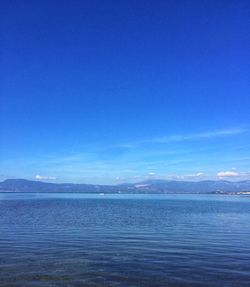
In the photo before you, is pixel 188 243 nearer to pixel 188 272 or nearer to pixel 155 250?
pixel 155 250

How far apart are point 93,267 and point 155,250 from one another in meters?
9.19

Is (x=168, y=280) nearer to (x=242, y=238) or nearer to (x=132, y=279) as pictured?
(x=132, y=279)

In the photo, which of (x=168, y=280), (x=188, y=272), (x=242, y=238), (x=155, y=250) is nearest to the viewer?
(x=168, y=280)

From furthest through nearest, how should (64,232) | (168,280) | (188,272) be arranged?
(64,232) → (188,272) → (168,280)

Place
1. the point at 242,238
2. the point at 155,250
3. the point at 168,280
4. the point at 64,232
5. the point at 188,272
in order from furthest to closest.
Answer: the point at 64,232 → the point at 242,238 → the point at 155,250 → the point at 188,272 → the point at 168,280

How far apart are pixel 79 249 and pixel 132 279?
40.0 ft

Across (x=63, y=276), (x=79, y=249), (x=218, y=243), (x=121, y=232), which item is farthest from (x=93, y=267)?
(x=121, y=232)

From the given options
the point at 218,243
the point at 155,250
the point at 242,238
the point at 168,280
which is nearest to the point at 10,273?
the point at 168,280

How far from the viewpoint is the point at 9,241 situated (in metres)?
39.6

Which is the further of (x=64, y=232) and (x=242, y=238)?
(x=64, y=232)

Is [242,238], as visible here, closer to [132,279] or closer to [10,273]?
[132,279]

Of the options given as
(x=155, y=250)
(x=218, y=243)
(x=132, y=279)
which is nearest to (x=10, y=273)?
(x=132, y=279)

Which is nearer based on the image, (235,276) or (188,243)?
(235,276)

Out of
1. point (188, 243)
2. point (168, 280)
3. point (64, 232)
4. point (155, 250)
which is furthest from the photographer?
point (64, 232)
